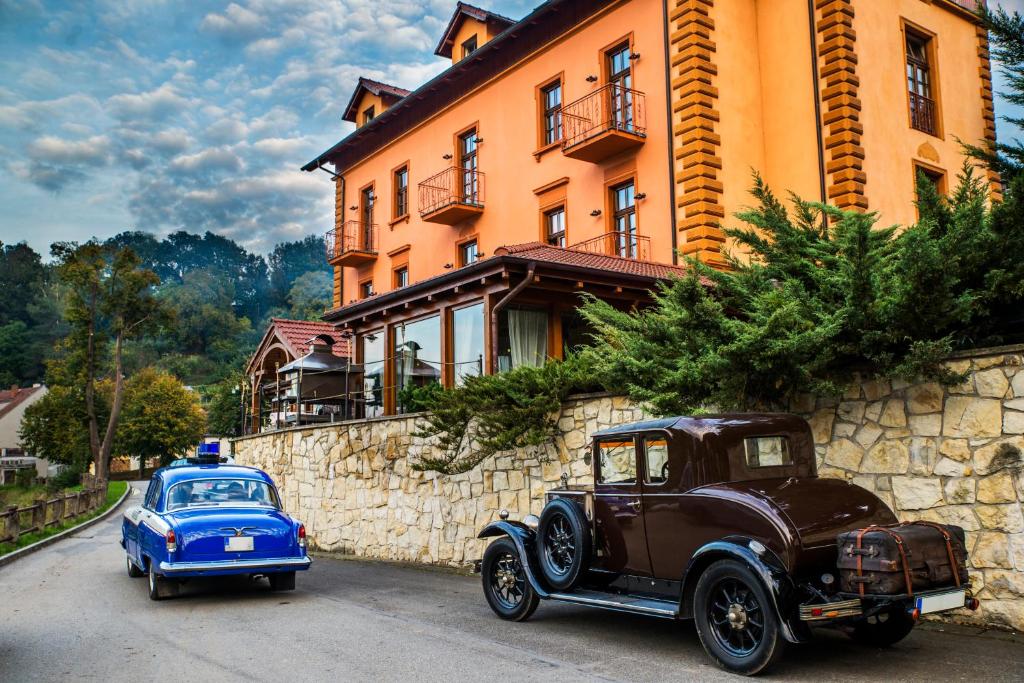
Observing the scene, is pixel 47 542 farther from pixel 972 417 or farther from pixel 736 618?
pixel 972 417

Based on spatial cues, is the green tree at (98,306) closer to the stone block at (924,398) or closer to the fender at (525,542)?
the fender at (525,542)

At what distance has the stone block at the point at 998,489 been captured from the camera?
7.18m

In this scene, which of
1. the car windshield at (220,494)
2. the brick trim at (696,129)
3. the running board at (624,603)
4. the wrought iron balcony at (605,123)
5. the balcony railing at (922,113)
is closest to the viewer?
the running board at (624,603)

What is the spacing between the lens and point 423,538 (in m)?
14.0

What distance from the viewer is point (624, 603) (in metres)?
6.81

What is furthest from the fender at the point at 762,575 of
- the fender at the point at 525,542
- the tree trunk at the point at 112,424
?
the tree trunk at the point at 112,424

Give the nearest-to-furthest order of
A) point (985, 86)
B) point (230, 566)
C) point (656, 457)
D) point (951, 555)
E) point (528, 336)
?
point (951, 555)
point (656, 457)
point (230, 566)
point (528, 336)
point (985, 86)

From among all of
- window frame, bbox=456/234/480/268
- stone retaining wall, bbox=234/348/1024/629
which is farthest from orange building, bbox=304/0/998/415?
stone retaining wall, bbox=234/348/1024/629

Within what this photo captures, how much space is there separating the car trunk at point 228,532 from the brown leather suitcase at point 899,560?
6677 mm

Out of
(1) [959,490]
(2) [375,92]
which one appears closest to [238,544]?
(1) [959,490]

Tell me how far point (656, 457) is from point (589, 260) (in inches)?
362

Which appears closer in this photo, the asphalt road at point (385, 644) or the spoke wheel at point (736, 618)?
the spoke wheel at point (736, 618)

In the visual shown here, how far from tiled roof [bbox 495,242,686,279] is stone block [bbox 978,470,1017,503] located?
771 cm

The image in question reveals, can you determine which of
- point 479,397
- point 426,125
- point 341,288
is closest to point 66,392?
point 341,288
